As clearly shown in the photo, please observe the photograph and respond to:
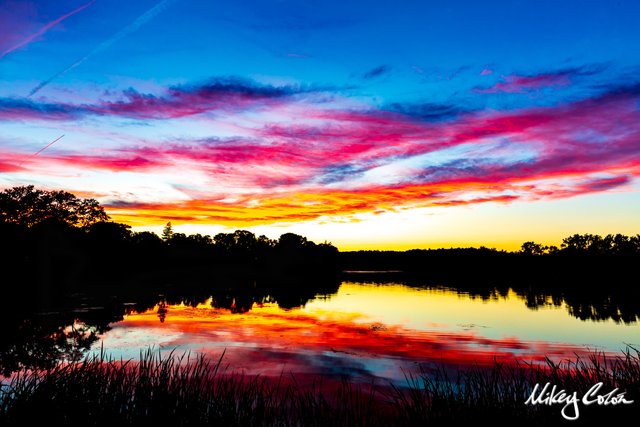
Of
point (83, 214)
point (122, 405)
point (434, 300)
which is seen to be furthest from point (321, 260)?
point (122, 405)

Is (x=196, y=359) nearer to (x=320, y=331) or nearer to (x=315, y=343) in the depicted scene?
(x=315, y=343)

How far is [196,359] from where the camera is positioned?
19.0 m

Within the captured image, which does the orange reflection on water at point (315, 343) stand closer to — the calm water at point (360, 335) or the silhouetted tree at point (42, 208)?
the calm water at point (360, 335)

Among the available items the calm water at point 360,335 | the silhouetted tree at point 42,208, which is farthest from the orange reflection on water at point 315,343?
the silhouetted tree at point 42,208

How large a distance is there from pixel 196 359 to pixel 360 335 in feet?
43.7

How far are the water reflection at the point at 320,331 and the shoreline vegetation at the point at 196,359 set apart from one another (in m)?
0.50

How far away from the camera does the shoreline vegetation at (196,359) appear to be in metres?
10.8

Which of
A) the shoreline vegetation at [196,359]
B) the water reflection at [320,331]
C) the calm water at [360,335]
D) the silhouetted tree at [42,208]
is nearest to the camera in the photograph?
the shoreline vegetation at [196,359]

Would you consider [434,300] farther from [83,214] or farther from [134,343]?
[83,214]

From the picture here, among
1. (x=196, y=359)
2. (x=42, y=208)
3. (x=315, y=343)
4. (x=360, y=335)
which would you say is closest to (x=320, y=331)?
(x=360, y=335)

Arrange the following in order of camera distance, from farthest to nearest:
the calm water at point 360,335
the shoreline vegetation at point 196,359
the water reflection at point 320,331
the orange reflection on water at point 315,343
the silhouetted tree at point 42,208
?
the silhouetted tree at point 42,208 < the water reflection at point 320,331 < the calm water at point 360,335 < the orange reflection on water at point 315,343 < the shoreline vegetation at point 196,359

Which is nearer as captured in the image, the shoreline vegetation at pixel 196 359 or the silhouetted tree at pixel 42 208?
the shoreline vegetation at pixel 196 359

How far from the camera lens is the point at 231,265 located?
130000 mm

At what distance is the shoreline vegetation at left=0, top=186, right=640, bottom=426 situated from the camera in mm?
10828
